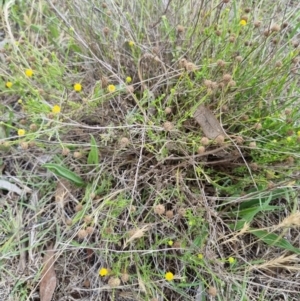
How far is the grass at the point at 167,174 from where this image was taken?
994mm

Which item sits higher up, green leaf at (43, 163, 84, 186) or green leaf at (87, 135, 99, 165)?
green leaf at (87, 135, 99, 165)

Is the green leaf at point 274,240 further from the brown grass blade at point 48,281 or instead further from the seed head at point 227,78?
the brown grass blade at point 48,281

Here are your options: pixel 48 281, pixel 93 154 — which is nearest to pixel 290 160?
pixel 93 154

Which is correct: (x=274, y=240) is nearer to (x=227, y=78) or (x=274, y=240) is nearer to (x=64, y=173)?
(x=227, y=78)

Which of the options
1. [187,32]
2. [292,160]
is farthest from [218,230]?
[187,32]

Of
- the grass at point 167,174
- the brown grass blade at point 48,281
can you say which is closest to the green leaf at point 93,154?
the grass at point 167,174

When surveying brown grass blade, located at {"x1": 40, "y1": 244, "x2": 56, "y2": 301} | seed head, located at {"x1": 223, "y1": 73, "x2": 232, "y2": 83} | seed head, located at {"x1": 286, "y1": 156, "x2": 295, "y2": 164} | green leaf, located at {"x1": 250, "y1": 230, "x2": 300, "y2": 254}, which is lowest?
brown grass blade, located at {"x1": 40, "y1": 244, "x2": 56, "y2": 301}

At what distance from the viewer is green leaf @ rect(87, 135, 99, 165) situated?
1046mm

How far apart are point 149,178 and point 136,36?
403mm

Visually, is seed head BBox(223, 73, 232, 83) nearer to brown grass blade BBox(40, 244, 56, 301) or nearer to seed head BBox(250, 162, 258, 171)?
seed head BBox(250, 162, 258, 171)

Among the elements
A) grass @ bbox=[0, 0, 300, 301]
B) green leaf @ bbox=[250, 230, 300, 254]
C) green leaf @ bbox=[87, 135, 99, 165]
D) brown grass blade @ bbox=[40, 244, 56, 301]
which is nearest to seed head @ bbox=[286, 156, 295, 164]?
grass @ bbox=[0, 0, 300, 301]

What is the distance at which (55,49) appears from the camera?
1.45m

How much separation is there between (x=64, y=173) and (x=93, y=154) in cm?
9

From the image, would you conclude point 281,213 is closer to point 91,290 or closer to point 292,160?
point 292,160
